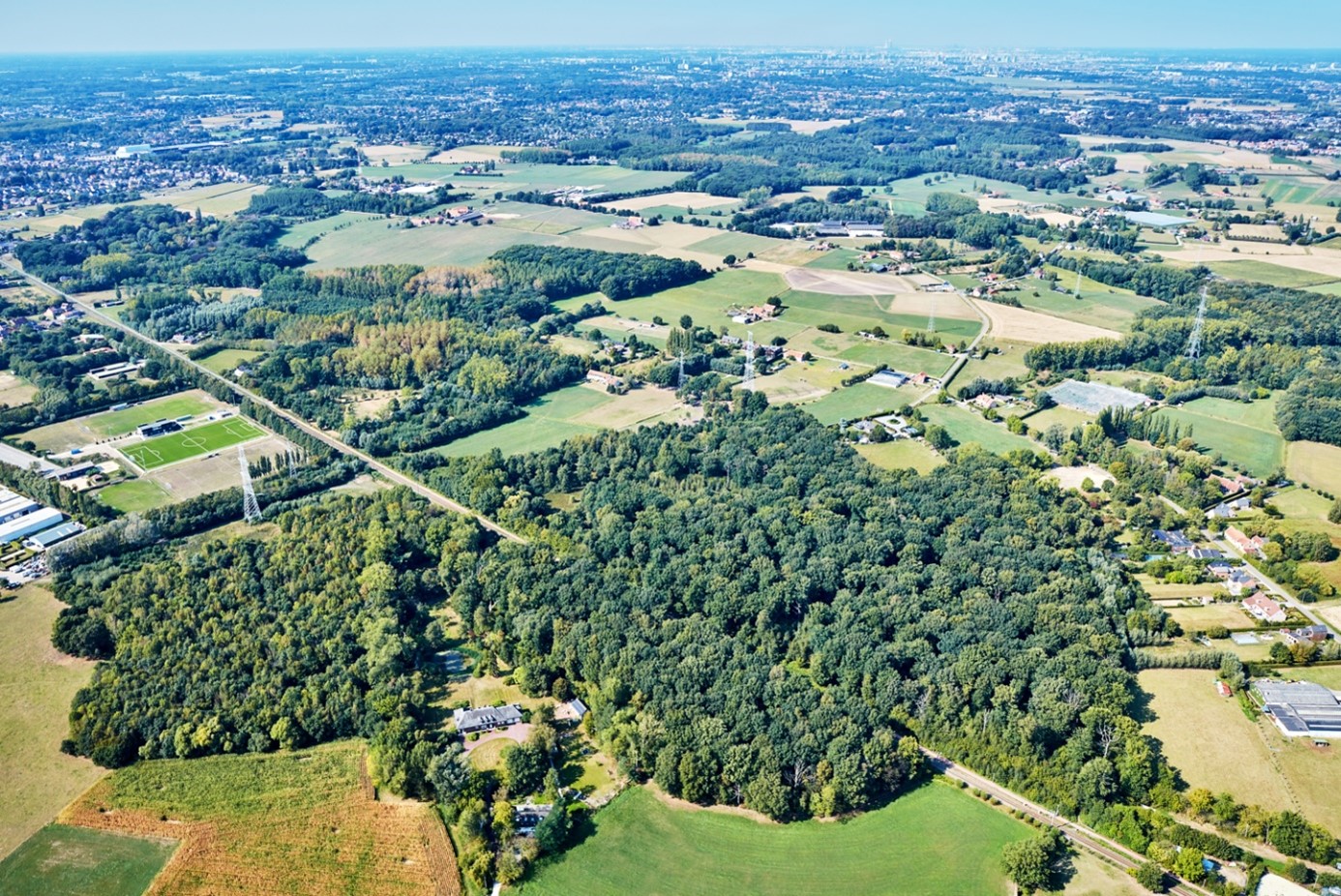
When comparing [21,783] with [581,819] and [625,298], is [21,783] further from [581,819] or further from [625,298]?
[625,298]

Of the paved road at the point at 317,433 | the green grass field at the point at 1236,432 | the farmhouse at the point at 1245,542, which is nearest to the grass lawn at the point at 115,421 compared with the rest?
the paved road at the point at 317,433

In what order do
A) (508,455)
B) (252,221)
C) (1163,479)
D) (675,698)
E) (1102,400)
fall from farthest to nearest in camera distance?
1. (252,221)
2. (1102,400)
3. (508,455)
4. (1163,479)
5. (675,698)

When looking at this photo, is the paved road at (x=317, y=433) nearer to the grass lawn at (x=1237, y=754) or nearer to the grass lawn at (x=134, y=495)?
the grass lawn at (x=134, y=495)

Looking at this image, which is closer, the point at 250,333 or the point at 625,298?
the point at 250,333

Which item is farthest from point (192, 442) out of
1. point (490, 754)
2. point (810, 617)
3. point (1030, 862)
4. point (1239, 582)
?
point (1239, 582)

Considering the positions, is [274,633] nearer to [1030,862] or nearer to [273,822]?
[273,822]

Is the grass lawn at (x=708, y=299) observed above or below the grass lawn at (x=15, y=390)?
above

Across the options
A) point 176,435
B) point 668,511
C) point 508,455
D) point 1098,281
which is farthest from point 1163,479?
point 176,435
